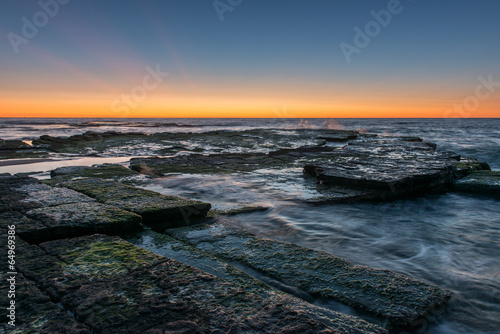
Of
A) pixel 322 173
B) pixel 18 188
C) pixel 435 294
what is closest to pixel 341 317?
pixel 435 294

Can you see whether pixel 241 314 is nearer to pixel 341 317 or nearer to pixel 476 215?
pixel 341 317

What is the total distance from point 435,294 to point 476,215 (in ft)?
11.2

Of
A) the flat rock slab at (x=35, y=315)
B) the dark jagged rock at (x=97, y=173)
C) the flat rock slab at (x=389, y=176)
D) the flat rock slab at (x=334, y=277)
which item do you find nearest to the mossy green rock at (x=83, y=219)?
the flat rock slab at (x=334, y=277)

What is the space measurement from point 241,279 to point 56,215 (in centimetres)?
194

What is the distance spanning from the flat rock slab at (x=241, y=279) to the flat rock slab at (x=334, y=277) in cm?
16

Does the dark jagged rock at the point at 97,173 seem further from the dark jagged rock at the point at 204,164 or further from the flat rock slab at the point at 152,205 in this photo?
the flat rock slab at the point at 152,205

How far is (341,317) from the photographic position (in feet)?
6.15

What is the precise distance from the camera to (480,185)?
6.23m

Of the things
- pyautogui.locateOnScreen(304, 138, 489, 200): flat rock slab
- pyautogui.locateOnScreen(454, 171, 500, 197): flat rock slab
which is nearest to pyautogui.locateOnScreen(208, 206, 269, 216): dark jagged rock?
pyautogui.locateOnScreen(304, 138, 489, 200): flat rock slab

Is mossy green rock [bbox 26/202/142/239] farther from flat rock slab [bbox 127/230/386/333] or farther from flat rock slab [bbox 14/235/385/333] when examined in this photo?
flat rock slab [bbox 14/235/385/333]

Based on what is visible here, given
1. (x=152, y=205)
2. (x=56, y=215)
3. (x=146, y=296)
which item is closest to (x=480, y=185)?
(x=152, y=205)

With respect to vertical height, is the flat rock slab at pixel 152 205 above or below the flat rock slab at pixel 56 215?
below

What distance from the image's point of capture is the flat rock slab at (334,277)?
2111 mm

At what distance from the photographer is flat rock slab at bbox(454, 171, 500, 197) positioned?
6.05m
